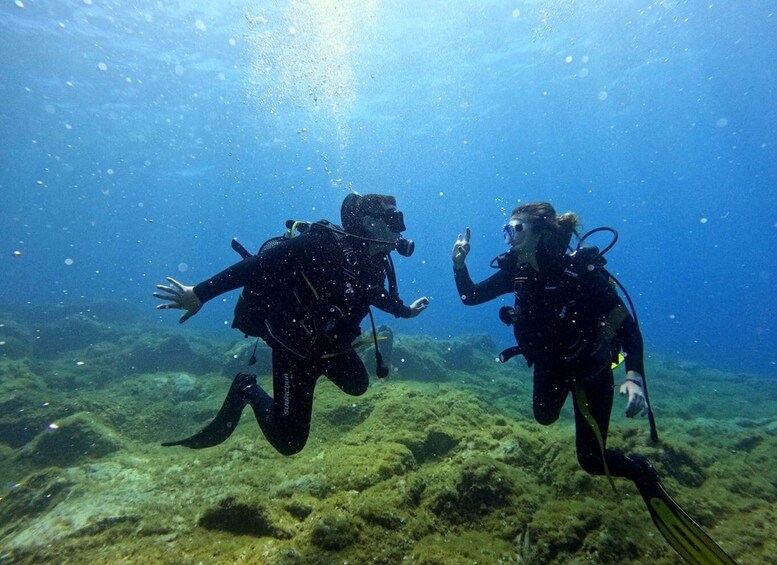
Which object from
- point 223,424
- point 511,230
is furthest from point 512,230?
point 223,424

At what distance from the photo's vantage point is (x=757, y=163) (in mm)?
85438

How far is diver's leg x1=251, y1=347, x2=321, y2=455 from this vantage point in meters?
3.77

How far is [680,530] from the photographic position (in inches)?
115

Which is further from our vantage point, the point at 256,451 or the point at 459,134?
the point at 459,134

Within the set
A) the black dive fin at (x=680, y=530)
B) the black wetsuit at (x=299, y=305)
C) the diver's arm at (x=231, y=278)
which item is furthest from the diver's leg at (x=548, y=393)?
the diver's arm at (x=231, y=278)

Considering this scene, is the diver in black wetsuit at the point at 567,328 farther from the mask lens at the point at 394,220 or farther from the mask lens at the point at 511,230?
the mask lens at the point at 394,220

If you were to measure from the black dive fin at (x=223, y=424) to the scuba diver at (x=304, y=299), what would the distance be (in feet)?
0.04

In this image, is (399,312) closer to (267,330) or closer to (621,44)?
(267,330)

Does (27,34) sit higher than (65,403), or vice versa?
(27,34)

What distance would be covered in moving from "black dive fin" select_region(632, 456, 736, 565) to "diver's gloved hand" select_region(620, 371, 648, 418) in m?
0.54

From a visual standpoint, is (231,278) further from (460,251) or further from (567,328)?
(567,328)

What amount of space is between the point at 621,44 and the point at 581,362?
131 feet

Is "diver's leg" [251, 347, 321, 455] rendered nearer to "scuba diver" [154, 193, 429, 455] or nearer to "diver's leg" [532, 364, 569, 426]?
"scuba diver" [154, 193, 429, 455]

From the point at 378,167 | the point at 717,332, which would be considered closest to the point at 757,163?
the point at 717,332
